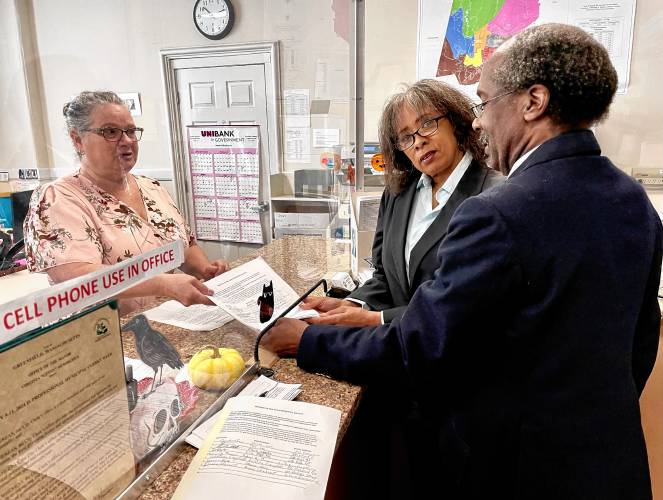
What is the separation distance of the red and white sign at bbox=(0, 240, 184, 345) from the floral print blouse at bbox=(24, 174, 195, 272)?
0.02 m

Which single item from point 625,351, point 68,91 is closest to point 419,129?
point 625,351

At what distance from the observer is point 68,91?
0.58m

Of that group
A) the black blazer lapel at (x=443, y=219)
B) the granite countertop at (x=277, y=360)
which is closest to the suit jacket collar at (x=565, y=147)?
the black blazer lapel at (x=443, y=219)

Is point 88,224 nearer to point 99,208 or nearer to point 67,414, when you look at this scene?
point 99,208

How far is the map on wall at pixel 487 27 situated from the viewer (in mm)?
2197

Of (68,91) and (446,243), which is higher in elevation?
(68,91)

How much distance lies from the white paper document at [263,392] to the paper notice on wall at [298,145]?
22.3 inches

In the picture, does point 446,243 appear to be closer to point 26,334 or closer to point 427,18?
point 26,334

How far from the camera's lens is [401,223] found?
1.47 m

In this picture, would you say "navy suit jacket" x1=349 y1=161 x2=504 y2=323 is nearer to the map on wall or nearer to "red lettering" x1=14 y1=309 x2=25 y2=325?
"red lettering" x1=14 y1=309 x2=25 y2=325

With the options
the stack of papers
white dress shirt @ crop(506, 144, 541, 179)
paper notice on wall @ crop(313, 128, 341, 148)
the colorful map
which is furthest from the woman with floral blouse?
the colorful map

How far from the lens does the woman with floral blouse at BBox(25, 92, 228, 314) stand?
1.81 ft

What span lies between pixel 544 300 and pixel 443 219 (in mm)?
555

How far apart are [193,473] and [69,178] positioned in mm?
481
